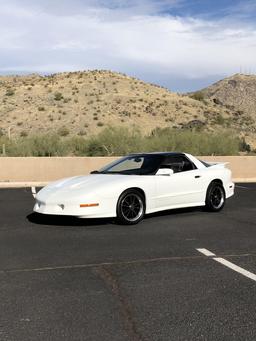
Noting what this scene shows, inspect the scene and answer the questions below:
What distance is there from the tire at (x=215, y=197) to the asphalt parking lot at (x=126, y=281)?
1.28 metres

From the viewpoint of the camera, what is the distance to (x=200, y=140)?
30.9m

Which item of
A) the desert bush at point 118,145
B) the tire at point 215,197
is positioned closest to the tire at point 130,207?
the tire at point 215,197

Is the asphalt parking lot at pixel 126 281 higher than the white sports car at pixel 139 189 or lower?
lower

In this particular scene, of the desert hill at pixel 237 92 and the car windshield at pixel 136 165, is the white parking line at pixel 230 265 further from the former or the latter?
the desert hill at pixel 237 92

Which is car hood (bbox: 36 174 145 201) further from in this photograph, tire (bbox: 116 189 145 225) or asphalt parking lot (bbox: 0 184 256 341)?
asphalt parking lot (bbox: 0 184 256 341)

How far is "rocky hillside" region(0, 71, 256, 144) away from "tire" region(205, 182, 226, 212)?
40.8m

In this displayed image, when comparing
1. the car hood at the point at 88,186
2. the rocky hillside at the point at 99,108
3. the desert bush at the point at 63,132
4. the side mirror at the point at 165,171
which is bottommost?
the car hood at the point at 88,186

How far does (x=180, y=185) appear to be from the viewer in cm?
1123

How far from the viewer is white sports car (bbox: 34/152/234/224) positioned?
983 cm

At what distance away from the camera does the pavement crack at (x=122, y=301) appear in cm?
461

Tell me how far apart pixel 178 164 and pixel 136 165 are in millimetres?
933

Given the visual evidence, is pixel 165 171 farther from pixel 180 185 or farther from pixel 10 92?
pixel 10 92

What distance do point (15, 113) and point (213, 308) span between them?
58.6 metres

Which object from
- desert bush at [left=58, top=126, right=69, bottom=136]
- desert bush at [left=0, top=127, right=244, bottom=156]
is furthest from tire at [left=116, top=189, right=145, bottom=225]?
desert bush at [left=58, top=126, right=69, bottom=136]
